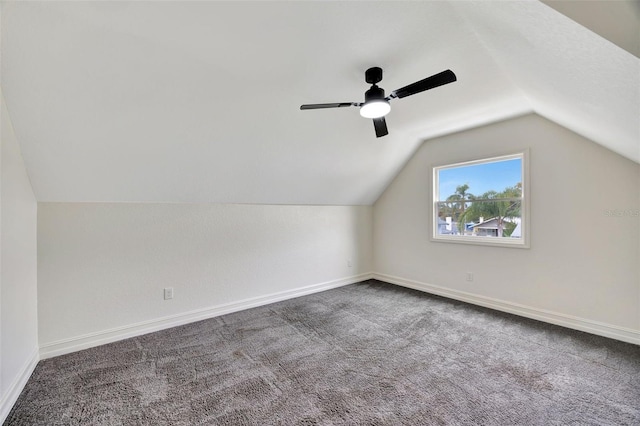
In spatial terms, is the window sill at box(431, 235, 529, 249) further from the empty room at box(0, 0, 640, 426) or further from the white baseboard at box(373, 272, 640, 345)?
the white baseboard at box(373, 272, 640, 345)

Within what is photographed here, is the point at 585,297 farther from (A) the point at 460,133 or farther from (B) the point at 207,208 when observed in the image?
(B) the point at 207,208

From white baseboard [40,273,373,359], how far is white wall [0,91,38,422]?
187 millimetres

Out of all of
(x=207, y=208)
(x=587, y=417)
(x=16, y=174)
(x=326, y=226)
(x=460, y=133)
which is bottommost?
(x=587, y=417)

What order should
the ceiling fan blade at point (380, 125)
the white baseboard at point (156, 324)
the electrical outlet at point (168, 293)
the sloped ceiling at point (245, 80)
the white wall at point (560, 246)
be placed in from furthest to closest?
the electrical outlet at point (168, 293) → the white wall at point (560, 246) → the white baseboard at point (156, 324) → the ceiling fan blade at point (380, 125) → the sloped ceiling at point (245, 80)

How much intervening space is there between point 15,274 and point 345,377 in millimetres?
2554

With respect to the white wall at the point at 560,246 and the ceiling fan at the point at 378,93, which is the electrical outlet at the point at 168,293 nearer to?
the ceiling fan at the point at 378,93

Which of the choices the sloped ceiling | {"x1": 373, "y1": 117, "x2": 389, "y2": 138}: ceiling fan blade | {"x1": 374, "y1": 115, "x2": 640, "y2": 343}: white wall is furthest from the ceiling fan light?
{"x1": 374, "y1": 115, "x2": 640, "y2": 343}: white wall

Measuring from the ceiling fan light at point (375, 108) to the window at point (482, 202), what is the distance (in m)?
2.29

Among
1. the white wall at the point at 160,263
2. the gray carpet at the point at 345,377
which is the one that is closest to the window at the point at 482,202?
the gray carpet at the point at 345,377

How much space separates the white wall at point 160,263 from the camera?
8.39ft

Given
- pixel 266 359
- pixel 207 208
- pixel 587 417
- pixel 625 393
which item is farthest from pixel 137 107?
pixel 625 393

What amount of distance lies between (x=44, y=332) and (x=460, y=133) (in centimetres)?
516

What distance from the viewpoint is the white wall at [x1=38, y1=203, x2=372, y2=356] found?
8.39 feet

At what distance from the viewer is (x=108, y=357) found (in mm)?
2465
